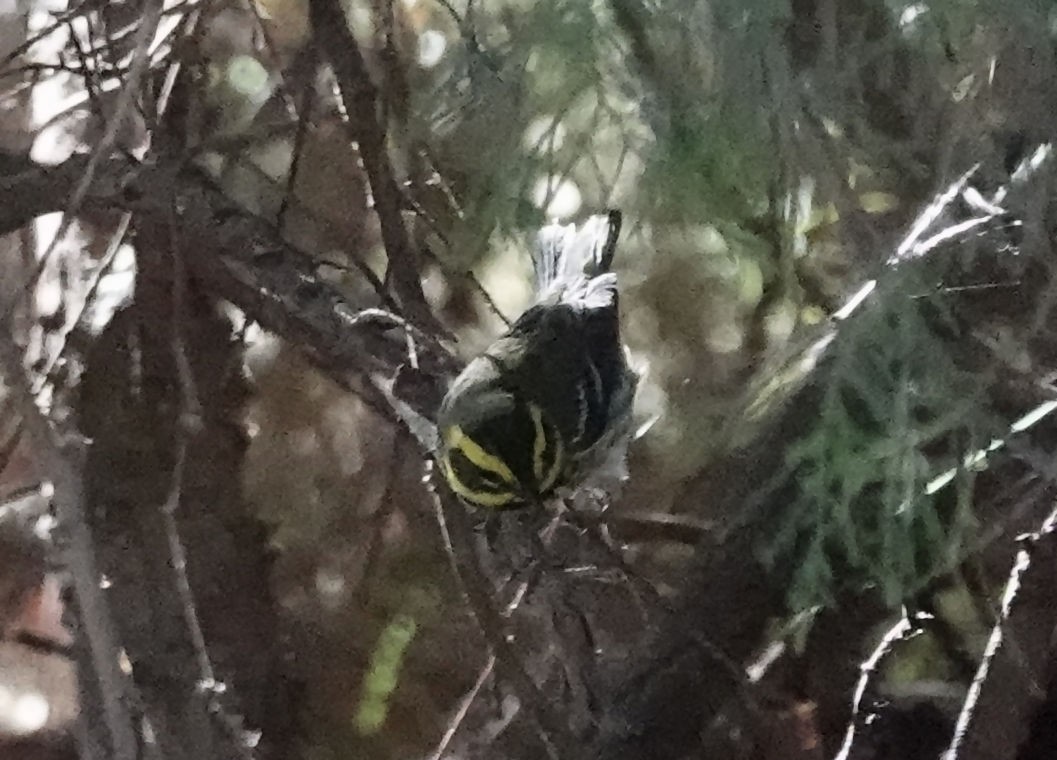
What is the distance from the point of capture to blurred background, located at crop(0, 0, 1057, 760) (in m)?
0.63

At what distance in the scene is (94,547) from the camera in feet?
2.72

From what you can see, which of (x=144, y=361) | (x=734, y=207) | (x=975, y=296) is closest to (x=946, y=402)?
(x=975, y=296)

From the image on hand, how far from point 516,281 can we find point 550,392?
0.50ft

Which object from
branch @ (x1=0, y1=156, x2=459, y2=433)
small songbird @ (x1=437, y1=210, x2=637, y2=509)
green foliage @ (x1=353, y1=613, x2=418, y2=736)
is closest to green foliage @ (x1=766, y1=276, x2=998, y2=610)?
small songbird @ (x1=437, y1=210, x2=637, y2=509)

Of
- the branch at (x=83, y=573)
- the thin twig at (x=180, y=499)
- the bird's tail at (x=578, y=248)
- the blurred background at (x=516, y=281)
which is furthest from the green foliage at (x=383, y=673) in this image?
the bird's tail at (x=578, y=248)

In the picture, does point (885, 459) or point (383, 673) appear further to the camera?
point (383, 673)

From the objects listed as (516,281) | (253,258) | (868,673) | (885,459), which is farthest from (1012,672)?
(253,258)

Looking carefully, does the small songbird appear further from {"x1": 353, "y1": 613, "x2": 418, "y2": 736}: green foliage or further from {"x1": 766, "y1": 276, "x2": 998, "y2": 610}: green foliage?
{"x1": 353, "y1": 613, "x2": 418, "y2": 736}: green foliage

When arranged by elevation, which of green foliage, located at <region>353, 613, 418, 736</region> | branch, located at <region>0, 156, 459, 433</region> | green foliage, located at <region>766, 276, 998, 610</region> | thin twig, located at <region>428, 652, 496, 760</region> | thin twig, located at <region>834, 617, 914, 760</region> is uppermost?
branch, located at <region>0, 156, 459, 433</region>

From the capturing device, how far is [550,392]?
79 cm

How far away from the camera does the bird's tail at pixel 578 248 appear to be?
2.55 feet

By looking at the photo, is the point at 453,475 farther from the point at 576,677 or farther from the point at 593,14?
the point at 593,14

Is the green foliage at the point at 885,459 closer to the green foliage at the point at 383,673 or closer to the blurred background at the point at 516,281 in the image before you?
the blurred background at the point at 516,281

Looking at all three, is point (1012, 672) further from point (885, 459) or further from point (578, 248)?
point (578, 248)
